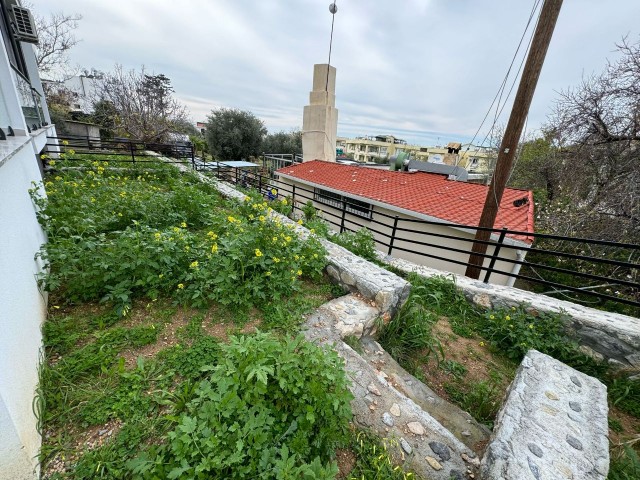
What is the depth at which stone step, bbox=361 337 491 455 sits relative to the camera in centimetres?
210

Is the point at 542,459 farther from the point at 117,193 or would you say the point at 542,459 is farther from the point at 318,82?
the point at 318,82

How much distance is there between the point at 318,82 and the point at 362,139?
174 feet

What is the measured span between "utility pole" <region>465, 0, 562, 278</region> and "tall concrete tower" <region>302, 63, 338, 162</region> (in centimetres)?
1149

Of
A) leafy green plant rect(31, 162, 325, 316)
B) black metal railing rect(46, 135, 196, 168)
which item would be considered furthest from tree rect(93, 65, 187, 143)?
leafy green plant rect(31, 162, 325, 316)

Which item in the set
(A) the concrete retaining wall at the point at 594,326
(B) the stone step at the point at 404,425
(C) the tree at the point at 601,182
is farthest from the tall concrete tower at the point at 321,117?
(B) the stone step at the point at 404,425

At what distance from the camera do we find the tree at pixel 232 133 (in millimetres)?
23422

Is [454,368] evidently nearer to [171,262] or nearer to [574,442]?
[574,442]

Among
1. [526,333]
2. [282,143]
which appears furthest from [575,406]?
[282,143]

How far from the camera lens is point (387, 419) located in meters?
1.85

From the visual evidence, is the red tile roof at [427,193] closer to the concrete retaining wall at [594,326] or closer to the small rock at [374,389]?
the concrete retaining wall at [594,326]

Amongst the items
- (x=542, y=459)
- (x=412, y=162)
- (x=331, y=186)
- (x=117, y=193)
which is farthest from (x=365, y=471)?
(x=412, y=162)

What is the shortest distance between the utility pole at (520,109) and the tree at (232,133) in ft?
76.0

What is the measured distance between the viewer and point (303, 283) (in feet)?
10.8

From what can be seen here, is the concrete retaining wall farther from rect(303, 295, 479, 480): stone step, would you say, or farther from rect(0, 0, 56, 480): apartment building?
rect(0, 0, 56, 480): apartment building
